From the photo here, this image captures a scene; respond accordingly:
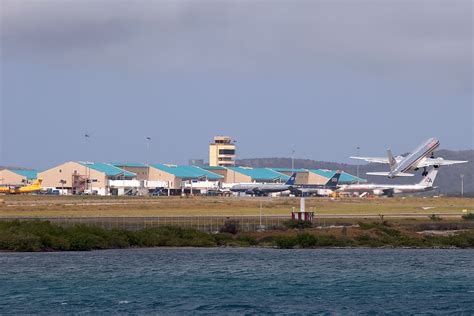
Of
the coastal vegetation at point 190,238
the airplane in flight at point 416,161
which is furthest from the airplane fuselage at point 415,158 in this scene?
the coastal vegetation at point 190,238

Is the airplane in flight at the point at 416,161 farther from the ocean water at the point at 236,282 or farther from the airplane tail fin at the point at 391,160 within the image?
the ocean water at the point at 236,282

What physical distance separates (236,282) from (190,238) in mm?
28177

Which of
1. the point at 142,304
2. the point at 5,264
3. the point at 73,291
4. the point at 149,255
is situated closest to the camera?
the point at 142,304

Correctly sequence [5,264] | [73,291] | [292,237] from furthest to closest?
1. [292,237]
2. [5,264]
3. [73,291]

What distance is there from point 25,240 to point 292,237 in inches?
918

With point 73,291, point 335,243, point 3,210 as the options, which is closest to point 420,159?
point 3,210

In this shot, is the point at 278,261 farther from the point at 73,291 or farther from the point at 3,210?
the point at 3,210

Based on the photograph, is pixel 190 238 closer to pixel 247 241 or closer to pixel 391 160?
pixel 247 241

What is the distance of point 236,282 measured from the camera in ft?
208

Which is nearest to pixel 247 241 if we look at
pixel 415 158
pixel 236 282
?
pixel 236 282

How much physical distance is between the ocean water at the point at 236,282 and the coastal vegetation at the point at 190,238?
237cm

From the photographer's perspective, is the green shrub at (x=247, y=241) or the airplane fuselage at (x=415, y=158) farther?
the airplane fuselage at (x=415, y=158)

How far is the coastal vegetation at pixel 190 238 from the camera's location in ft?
277

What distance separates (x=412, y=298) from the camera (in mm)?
56969
